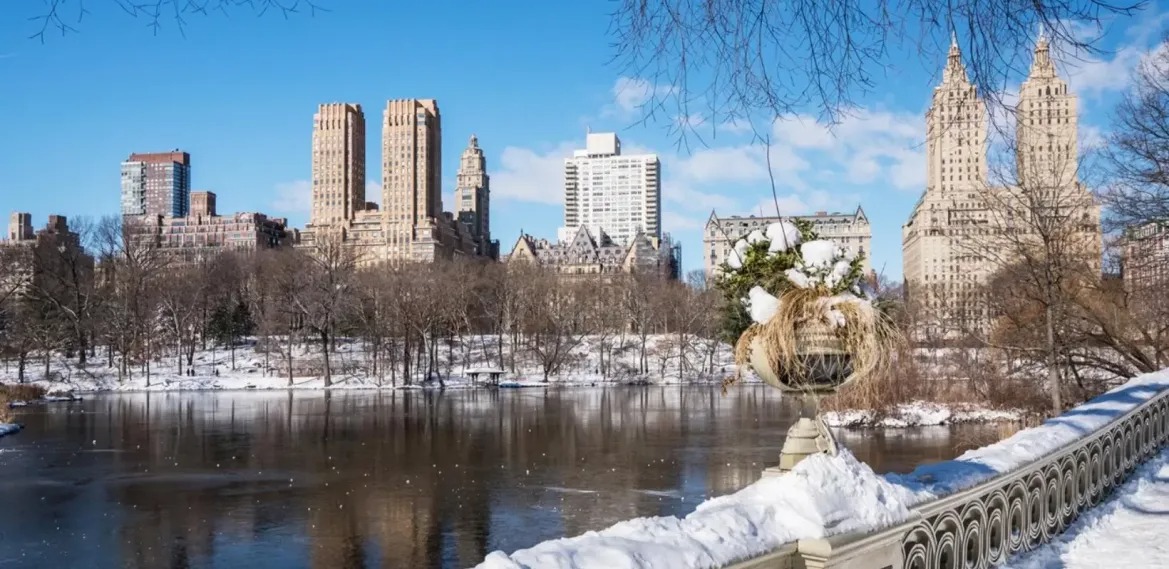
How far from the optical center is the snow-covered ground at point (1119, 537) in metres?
6.15

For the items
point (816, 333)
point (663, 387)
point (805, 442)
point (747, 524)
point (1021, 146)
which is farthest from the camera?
point (663, 387)

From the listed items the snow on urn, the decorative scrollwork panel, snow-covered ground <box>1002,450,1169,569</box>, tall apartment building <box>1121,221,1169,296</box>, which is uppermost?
tall apartment building <box>1121,221,1169,296</box>

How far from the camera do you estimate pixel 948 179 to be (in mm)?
107625

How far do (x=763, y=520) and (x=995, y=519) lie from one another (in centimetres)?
247

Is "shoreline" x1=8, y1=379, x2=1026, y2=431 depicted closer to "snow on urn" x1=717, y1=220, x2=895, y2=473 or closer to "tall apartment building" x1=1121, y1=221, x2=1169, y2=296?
"tall apartment building" x1=1121, y1=221, x2=1169, y2=296

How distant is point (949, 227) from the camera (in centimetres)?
4028

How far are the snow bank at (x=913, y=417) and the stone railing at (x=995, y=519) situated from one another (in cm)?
2167

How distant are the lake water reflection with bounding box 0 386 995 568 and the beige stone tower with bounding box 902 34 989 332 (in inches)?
273

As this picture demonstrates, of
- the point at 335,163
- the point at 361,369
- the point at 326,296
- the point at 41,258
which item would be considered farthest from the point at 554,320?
the point at 335,163

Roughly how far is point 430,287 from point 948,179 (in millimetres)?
67170

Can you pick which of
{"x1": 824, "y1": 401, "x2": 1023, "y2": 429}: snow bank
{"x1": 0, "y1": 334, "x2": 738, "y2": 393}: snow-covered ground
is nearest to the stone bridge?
{"x1": 824, "y1": 401, "x2": 1023, "y2": 429}: snow bank

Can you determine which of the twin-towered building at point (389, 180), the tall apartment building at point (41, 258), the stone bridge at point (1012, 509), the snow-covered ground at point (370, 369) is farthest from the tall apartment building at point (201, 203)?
the stone bridge at point (1012, 509)

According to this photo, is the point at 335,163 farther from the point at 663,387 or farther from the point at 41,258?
the point at 663,387

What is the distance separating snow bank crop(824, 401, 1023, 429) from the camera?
98.5ft
